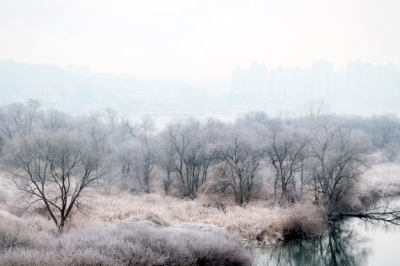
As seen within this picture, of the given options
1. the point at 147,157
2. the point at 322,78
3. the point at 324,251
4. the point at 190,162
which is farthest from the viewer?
the point at 322,78

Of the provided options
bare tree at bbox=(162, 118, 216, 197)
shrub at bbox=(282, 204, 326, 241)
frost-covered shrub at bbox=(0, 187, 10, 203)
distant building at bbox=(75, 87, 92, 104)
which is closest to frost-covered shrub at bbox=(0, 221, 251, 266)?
shrub at bbox=(282, 204, 326, 241)

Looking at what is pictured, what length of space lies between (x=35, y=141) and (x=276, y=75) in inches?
3145

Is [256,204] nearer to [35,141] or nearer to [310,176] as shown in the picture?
[310,176]

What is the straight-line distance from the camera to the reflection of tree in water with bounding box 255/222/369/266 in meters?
17.8

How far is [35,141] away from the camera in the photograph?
2042 centimetres

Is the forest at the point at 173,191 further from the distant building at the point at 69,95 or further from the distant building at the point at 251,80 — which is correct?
the distant building at the point at 251,80

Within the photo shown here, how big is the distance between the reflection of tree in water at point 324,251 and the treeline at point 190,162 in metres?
3.05

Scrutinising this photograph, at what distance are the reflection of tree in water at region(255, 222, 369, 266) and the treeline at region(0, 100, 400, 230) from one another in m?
3.05

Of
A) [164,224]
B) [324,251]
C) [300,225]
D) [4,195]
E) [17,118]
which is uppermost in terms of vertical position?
[17,118]

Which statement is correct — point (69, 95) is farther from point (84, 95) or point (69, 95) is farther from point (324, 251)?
point (324, 251)

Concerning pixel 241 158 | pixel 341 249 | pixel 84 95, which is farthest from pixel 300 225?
pixel 84 95

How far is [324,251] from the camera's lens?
19281mm

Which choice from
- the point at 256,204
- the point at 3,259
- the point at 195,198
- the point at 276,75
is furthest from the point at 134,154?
the point at 276,75

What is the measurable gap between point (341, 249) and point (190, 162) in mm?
14576
